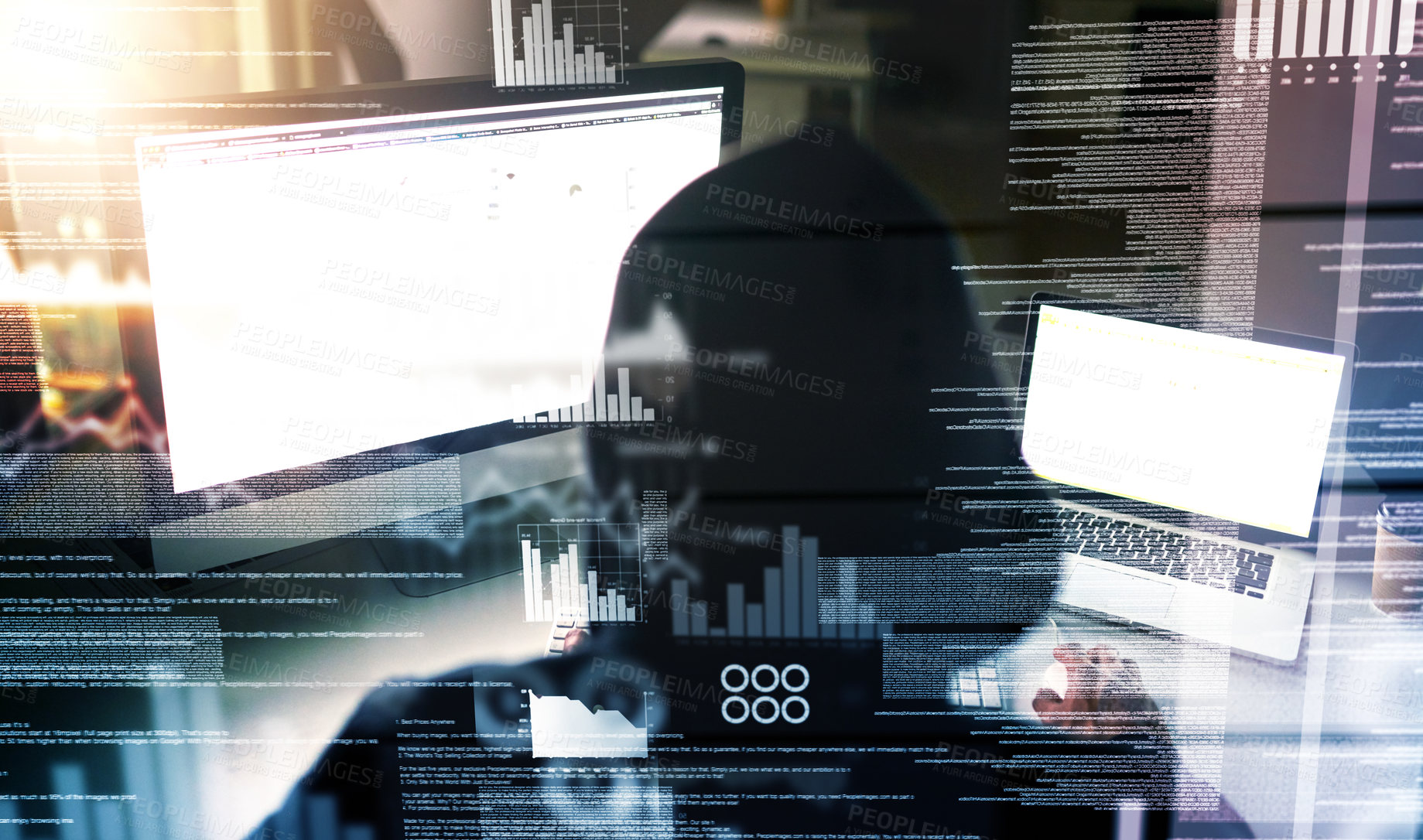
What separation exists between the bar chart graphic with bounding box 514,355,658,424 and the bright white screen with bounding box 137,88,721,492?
10mm

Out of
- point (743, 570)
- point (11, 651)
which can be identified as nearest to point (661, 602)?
point (743, 570)

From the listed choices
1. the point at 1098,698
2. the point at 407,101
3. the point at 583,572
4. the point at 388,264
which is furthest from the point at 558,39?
the point at 1098,698

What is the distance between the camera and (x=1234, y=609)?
120 cm

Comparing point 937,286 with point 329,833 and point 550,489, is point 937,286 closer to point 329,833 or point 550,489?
point 550,489

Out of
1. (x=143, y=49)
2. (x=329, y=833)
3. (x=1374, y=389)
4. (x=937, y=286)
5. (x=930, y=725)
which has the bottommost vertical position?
(x=329, y=833)

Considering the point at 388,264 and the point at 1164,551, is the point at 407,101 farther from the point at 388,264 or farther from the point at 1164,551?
the point at 1164,551

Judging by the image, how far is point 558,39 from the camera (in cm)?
108

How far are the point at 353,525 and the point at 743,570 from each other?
517 mm

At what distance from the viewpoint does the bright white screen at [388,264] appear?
100 cm

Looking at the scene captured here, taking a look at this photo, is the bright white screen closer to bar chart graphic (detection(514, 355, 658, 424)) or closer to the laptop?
bar chart graphic (detection(514, 355, 658, 424))

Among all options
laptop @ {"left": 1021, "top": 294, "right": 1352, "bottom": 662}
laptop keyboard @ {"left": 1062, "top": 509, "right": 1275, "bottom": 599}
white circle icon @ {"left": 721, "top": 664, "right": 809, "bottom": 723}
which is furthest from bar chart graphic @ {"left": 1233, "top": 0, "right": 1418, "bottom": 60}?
white circle icon @ {"left": 721, "top": 664, "right": 809, "bottom": 723}

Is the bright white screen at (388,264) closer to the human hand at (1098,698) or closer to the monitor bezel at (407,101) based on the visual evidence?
the monitor bezel at (407,101)

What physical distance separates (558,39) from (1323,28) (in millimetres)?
931

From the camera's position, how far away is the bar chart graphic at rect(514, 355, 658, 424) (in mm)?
1145
